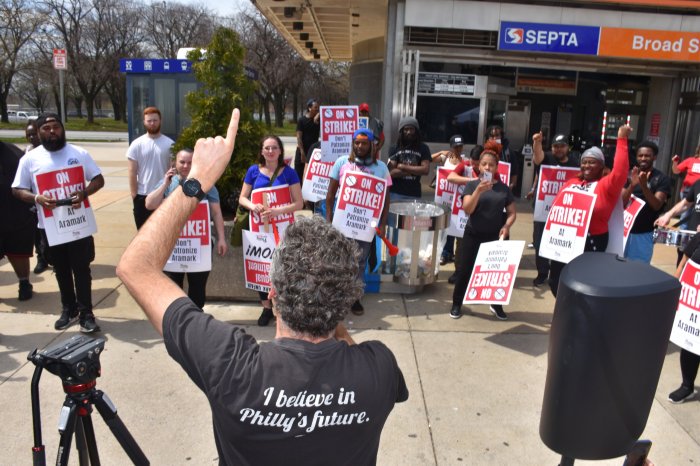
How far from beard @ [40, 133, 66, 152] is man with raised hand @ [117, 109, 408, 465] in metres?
4.04

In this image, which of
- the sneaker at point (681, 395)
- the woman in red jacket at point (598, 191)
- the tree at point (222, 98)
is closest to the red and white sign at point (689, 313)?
the sneaker at point (681, 395)

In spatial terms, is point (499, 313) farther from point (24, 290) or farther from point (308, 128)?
point (308, 128)

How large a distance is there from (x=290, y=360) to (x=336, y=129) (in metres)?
6.41

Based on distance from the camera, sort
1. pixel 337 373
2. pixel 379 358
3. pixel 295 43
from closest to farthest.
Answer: pixel 337 373, pixel 379 358, pixel 295 43

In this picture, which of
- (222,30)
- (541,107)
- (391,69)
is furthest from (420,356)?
(541,107)

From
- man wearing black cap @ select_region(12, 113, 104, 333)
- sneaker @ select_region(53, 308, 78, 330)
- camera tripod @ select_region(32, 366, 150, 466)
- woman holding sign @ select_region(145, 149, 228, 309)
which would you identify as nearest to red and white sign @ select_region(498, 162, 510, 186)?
woman holding sign @ select_region(145, 149, 228, 309)

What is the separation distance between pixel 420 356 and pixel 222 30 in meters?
4.03

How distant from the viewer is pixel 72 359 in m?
1.97

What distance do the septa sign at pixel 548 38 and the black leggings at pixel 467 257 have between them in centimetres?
560

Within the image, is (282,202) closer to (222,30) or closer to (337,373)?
(222,30)

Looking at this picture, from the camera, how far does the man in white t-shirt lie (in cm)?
593

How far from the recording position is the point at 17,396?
13.4ft

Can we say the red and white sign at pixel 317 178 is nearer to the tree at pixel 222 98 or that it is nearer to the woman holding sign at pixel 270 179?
the tree at pixel 222 98

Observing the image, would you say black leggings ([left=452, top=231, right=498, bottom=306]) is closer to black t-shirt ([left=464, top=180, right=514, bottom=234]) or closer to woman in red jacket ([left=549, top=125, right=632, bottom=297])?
black t-shirt ([left=464, top=180, right=514, bottom=234])
